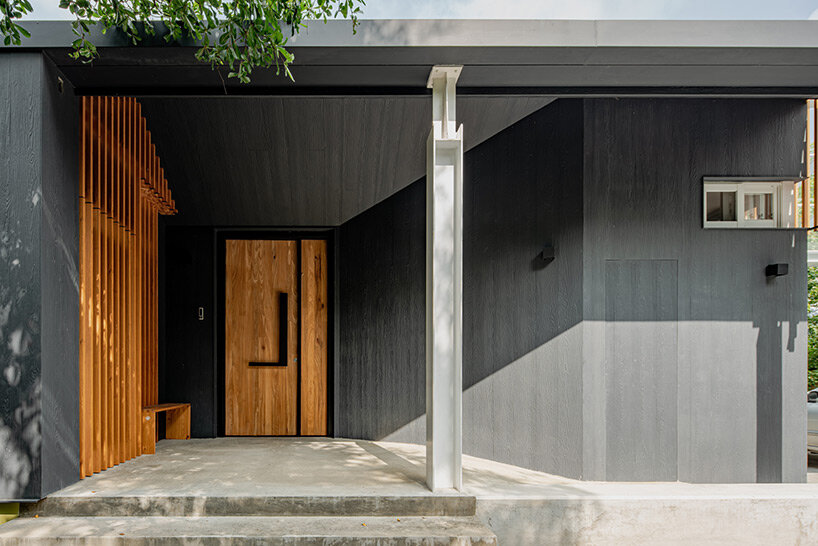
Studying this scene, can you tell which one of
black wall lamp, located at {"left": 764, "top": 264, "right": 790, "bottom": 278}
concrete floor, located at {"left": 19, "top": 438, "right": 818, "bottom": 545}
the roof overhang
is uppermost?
the roof overhang

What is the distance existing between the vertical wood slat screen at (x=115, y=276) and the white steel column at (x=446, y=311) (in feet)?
8.30

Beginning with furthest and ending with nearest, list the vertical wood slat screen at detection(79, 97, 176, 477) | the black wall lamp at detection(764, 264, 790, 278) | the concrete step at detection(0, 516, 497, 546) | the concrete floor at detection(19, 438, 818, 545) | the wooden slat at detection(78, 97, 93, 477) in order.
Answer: the black wall lamp at detection(764, 264, 790, 278) < the vertical wood slat screen at detection(79, 97, 176, 477) < the wooden slat at detection(78, 97, 93, 477) < the concrete floor at detection(19, 438, 818, 545) < the concrete step at detection(0, 516, 497, 546)

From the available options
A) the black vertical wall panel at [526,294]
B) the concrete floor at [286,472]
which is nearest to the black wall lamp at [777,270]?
the black vertical wall panel at [526,294]

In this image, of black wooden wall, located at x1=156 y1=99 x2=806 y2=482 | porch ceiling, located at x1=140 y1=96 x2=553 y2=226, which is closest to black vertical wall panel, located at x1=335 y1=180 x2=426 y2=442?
porch ceiling, located at x1=140 y1=96 x2=553 y2=226

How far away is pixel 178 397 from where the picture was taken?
6.08m

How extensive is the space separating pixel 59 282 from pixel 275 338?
2534 millimetres

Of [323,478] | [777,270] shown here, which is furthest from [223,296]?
[777,270]

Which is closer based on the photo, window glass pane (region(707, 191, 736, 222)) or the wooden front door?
window glass pane (region(707, 191, 736, 222))

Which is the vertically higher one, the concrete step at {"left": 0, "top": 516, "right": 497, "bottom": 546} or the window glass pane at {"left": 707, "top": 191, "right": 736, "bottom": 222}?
the window glass pane at {"left": 707, "top": 191, "right": 736, "bottom": 222}

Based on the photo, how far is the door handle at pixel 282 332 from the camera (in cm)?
618

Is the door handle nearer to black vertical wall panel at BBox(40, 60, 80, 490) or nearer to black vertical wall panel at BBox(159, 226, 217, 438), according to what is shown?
black vertical wall panel at BBox(159, 226, 217, 438)

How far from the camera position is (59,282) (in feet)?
13.0

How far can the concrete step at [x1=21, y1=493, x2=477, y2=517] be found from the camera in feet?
12.4

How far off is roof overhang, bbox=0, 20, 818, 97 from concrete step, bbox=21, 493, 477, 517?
288cm
